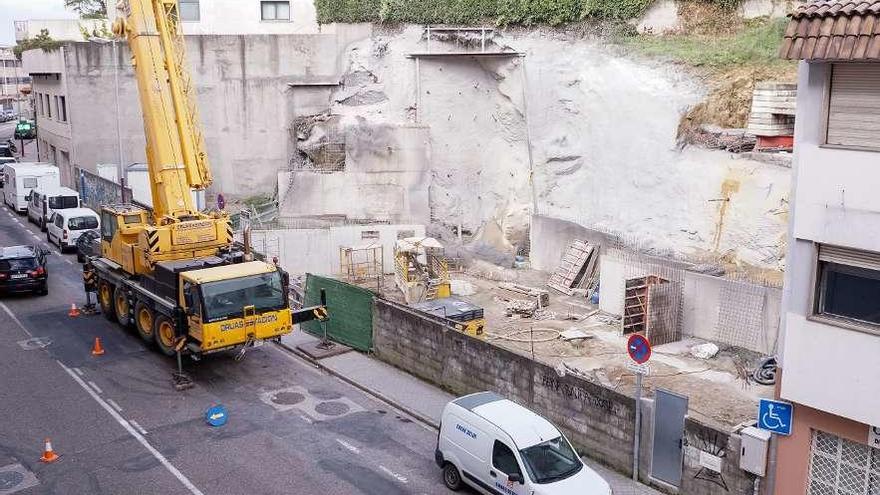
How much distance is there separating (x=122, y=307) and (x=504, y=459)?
13.4 metres

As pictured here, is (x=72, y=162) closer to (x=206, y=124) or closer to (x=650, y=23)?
(x=206, y=124)

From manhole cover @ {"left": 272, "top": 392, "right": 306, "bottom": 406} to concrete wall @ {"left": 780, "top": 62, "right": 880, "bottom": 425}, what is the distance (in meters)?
10.1

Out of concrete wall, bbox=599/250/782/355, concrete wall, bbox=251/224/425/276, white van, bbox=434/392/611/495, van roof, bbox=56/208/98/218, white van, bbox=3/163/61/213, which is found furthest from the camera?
white van, bbox=3/163/61/213

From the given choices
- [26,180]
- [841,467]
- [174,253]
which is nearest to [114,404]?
[174,253]

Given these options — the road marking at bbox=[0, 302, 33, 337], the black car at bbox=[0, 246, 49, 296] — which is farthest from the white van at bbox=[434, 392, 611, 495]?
the black car at bbox=[0, 246, 49, 296]

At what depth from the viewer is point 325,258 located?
91.6 ft

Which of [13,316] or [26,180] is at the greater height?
[26,180]

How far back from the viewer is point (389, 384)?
18.4 metres

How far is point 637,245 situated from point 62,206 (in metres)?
24.1

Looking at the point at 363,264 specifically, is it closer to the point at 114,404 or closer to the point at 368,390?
the point at 368,390

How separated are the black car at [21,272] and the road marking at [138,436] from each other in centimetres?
634

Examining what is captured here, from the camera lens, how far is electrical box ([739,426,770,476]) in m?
12.0

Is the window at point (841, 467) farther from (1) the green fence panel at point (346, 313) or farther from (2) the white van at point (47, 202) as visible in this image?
(2) the white van at point (47, 202)

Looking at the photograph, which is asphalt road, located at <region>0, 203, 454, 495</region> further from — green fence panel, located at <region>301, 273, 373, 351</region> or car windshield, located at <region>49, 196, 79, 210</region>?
car windshield, located at <region>49, 196, 79, 210</region>
